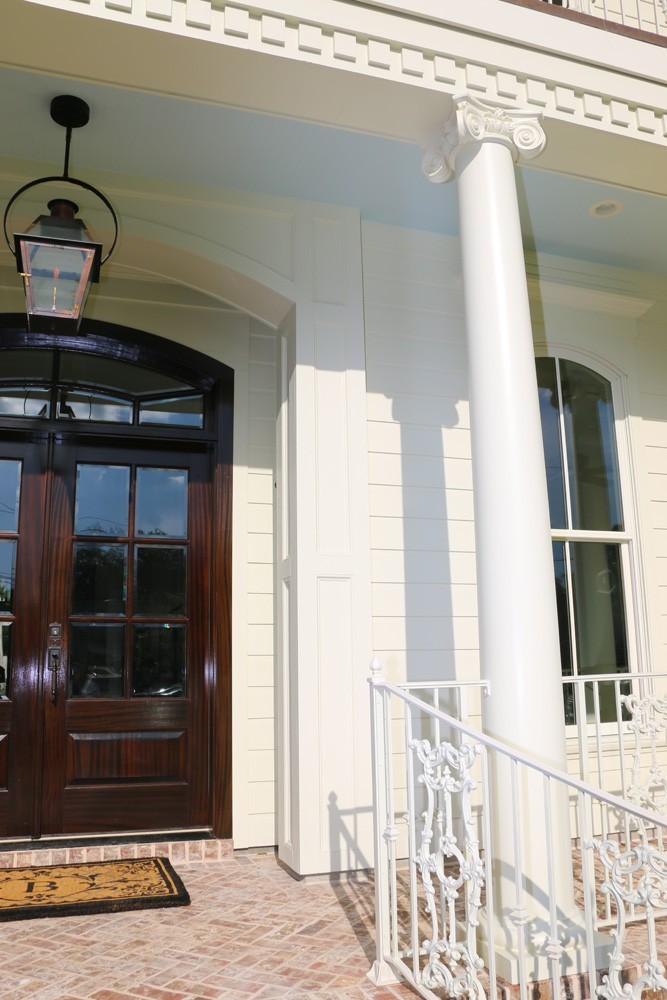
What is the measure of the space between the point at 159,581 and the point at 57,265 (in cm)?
190

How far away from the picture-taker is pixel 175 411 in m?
4.67

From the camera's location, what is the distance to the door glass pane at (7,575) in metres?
4.27

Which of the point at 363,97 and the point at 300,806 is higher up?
the point at 363,97

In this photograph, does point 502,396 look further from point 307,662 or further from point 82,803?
point 82,803

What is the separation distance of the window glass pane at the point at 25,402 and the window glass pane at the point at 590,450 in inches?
123

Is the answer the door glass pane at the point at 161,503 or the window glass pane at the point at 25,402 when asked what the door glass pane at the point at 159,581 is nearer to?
the door glass pane at the point at 161,503

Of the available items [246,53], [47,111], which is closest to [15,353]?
[47,111]

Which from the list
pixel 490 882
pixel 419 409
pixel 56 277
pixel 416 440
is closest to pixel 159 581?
pixel 416 440

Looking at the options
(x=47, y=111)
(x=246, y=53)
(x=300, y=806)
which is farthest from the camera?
(x=300, y=806)

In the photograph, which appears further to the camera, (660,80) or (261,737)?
(261,737)

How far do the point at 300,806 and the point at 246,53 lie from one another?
10.3ft

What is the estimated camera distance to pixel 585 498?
5.04 meters

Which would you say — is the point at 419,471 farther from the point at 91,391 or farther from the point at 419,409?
the point at 91,391

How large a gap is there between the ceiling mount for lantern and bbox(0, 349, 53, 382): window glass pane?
1126 millimetres
